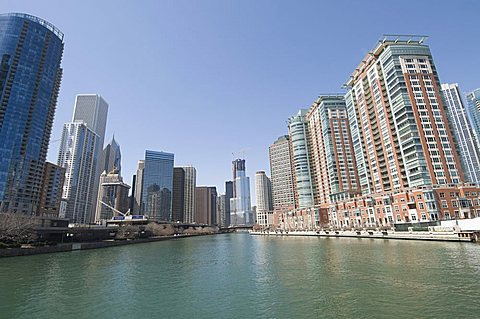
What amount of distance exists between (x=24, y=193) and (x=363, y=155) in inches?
8024

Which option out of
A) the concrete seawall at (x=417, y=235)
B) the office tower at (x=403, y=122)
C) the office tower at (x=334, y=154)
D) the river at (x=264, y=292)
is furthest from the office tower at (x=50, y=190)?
the office tower at (x=403, y=122)

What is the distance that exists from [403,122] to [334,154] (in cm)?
6462

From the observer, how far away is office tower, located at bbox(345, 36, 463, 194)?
357ft

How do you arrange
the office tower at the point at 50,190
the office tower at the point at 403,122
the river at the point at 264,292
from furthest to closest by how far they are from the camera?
1. the office tower at the point at 50,190
2. the office tower at the point at 403,122
3. the river at the point at 264,292

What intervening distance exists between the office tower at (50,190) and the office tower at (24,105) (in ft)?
41.2

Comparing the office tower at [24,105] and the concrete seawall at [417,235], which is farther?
the office tower at [24,105]

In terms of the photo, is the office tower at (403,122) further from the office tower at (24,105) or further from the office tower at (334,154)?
the office tower at (24,105)

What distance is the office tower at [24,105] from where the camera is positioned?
15250 cm

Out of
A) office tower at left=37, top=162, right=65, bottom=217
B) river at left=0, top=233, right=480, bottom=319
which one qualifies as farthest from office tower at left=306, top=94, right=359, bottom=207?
office tower at left=37, top=162, right=65, bottom=217

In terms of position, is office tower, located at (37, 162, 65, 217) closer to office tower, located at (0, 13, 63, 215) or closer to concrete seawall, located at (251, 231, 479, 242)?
office tower, located at (0, 13, 63, 215)

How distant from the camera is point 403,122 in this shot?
11725cm

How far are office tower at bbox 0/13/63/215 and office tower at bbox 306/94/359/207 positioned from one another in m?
189

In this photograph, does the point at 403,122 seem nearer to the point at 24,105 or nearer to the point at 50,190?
the point at 24,105

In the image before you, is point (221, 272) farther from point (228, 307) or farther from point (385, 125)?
point (385, 125)
